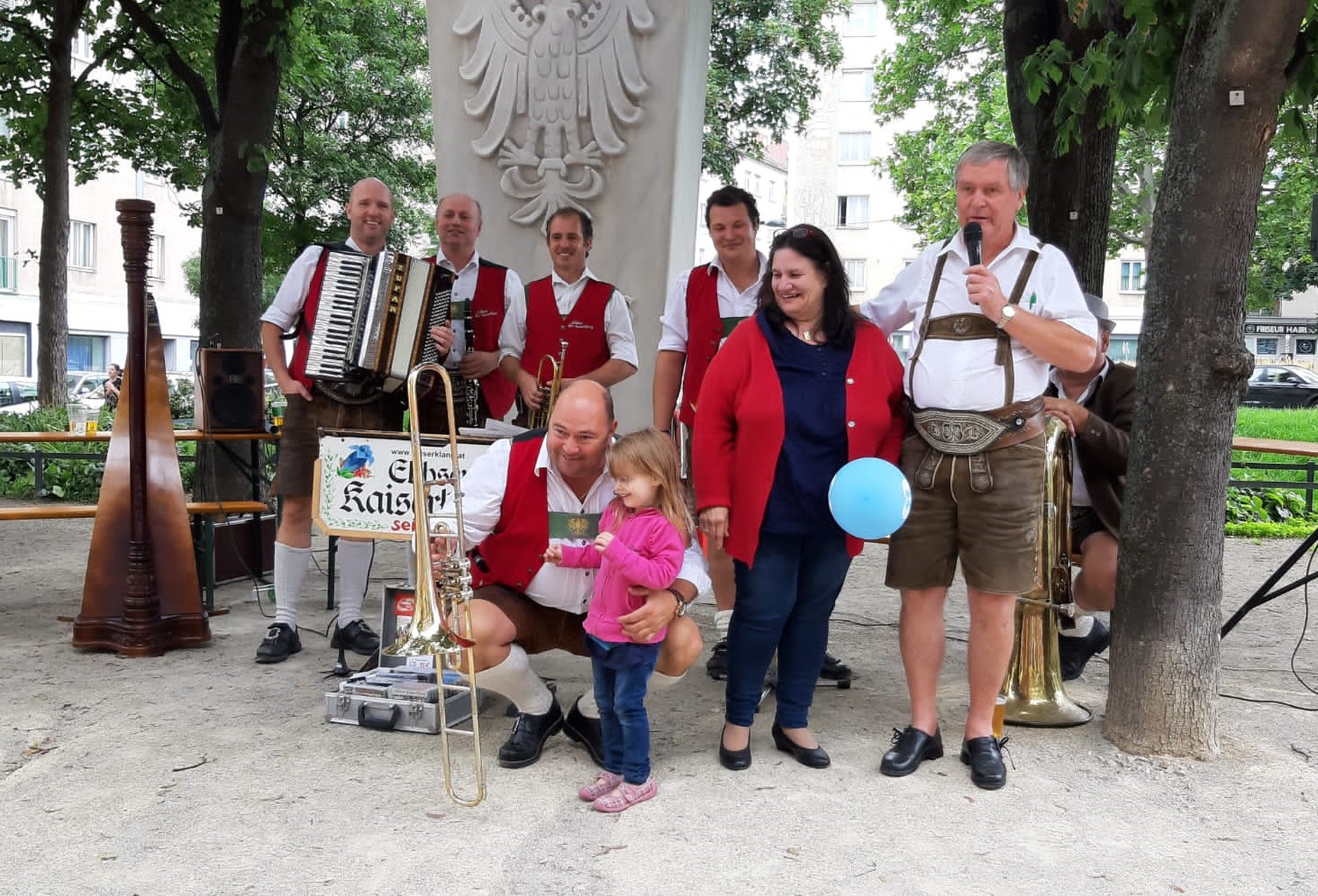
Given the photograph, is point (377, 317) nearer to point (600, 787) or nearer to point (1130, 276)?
point (600, 787)

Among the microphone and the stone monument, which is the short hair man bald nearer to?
the stone monument

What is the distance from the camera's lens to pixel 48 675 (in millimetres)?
4785

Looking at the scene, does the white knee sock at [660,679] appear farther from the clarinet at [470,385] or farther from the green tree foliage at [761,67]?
the green tree foliage at [761,67]

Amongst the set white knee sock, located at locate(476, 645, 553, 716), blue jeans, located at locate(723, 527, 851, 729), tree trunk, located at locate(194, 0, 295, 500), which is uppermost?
tree trunk, located at locate(194, 0, 295, 500)

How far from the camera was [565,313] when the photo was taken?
524cm

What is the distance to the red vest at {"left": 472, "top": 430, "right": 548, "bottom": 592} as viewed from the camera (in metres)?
3.70

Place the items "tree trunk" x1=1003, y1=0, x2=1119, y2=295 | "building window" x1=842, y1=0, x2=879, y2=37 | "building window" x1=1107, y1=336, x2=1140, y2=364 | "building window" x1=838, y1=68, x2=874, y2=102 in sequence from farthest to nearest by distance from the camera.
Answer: "building window" x1=838, y1=68, x2=874, y2=102, "building window" x1=842, y1=0, x2=879, y2=37, "building window" x1=1107, y1=336, x2=1140, y2=364, "tree trunk" x1=1003, y1=0, x2=1119, y2=295

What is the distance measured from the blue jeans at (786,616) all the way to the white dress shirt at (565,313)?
171 centimetres

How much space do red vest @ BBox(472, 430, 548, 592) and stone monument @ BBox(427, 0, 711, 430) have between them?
10.0 ft

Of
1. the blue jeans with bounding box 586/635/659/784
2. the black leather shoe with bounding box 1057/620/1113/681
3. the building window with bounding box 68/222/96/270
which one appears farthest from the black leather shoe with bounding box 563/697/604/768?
the building window with bounding box 68/222/96/270

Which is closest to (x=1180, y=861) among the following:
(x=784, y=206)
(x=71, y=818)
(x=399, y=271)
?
(x=71, y=818)

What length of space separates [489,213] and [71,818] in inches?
173

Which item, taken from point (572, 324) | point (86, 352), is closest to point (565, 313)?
point (572, 324)

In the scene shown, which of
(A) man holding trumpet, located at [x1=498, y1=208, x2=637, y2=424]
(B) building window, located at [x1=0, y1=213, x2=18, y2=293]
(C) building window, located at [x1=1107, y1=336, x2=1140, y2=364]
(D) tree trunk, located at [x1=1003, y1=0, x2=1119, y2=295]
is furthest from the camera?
(C) building window, located at [x1=1107, y1=336, x2=1140, y2=364]
